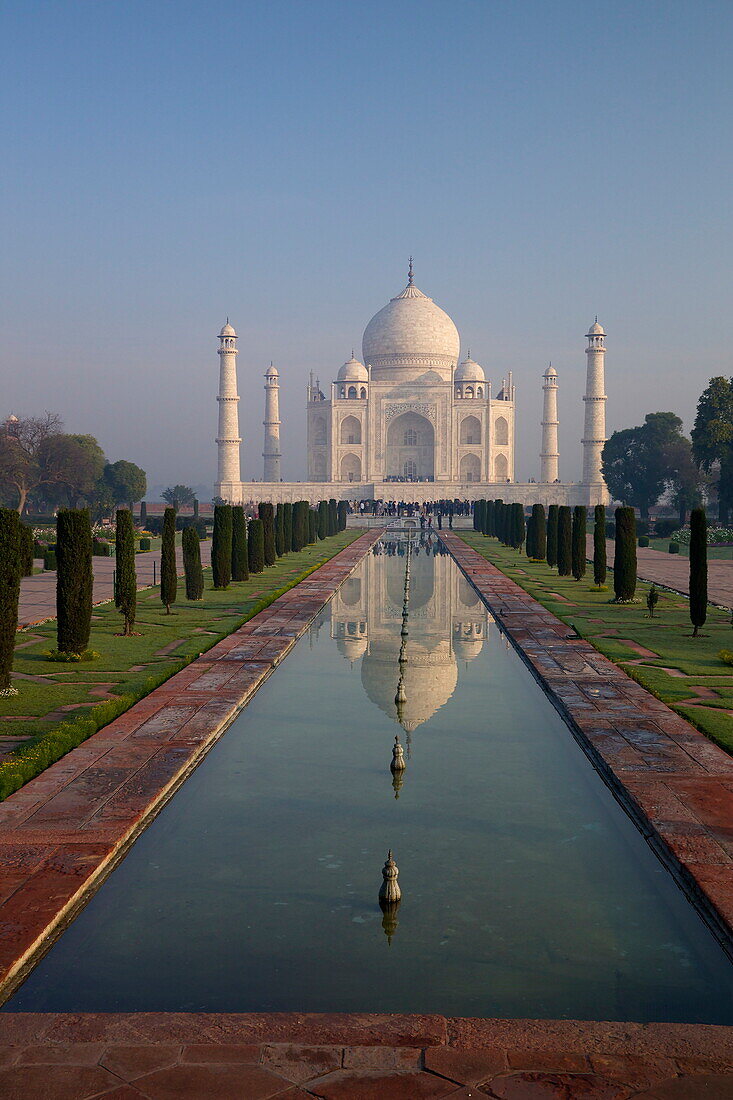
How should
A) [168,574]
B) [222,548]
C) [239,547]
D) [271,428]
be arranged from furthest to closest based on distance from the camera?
[271,428], [239,547], [222,548], [168,574]

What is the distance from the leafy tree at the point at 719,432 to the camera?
30578mm

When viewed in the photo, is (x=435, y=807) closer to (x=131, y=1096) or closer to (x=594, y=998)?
(x=594, y=998)

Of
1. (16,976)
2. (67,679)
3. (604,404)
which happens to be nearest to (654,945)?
(16,976)

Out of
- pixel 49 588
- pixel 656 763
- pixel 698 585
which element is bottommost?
pixel 656 763

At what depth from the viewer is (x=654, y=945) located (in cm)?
359

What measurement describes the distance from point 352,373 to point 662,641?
1927 inches

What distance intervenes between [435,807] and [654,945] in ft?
5.15

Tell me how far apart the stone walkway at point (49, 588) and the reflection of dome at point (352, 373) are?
1436 inches

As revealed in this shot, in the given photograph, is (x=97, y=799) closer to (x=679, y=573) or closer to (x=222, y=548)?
(x=222, y=548)

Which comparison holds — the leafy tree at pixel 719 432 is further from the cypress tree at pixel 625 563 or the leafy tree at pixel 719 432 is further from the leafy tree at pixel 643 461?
the cypress tree at pixel 625 563

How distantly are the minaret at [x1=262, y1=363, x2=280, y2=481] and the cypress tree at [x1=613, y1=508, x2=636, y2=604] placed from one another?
1735 inches

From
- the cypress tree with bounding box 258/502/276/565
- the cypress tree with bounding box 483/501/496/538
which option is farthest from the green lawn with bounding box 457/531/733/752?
the cypress tree with bounding box 483/501/496/538

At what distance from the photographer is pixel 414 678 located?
834 centimetres

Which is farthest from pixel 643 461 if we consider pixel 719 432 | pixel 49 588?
pixel 49 588
